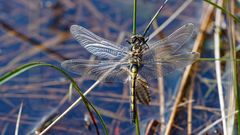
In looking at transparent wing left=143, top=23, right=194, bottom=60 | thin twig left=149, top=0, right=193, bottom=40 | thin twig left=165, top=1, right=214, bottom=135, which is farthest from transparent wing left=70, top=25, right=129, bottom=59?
thin twig left=149, top=0, right=193, bottom=40

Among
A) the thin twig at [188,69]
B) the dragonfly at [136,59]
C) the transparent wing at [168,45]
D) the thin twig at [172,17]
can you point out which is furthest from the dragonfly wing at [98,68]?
the thin twig at [172,17]

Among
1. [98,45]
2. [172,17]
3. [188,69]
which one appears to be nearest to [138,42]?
[98,45]

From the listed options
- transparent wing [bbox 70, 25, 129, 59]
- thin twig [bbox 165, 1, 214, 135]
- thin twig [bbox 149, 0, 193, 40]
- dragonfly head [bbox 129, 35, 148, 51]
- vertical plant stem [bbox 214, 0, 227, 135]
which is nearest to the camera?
dragonfly head [bbox 129, 35, 148, 51]

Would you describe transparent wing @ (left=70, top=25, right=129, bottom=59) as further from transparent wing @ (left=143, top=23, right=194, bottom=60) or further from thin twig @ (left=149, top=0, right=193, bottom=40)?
thin twig @ (left=149, top=0, right=193, bottom=40)

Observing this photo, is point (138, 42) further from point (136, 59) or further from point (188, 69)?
point (188, 69)

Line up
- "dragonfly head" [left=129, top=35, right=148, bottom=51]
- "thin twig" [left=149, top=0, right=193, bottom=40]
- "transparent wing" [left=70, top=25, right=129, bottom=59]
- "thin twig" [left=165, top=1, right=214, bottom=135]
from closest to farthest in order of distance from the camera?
"dragonfly head" [left=129, top=35, right=148, bottom=51]
"transparent wing" [left=70, top=25, right=129, bottom=59]
"thin twig" [left=165, top=1, right=214, bottom=135]
"thin twig" [left=149, top=0, right=193, bottom=40]

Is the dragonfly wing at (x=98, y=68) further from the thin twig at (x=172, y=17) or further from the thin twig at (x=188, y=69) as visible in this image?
the thin twig at (x=172, y=17)

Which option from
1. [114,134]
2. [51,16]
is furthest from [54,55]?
[114,134]

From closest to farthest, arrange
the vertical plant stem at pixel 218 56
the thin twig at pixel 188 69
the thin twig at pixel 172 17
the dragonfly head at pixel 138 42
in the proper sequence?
1. the dragonfly head at pixel 138 42
2. the vertical plant stem at pixel 218 56
3. the thin twig at pixel 188 69
4. the thin twig at pixel 172 17
